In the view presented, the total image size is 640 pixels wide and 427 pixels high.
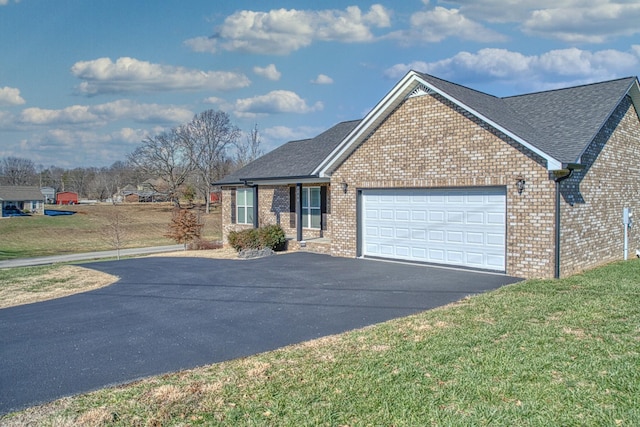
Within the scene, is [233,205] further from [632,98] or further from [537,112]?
[632,98]

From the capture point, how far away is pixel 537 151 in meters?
11.2

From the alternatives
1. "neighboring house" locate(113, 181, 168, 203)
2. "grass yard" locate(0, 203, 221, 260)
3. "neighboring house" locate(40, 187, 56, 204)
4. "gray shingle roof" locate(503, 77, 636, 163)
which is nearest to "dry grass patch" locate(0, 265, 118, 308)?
"gray shingle roof" locate(503, 77, 636, 163)

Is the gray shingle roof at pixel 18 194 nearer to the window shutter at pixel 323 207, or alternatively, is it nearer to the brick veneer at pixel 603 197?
the window shutter at pixel 323 207

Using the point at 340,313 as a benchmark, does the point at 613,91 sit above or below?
above

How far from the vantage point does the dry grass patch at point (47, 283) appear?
11.4 m

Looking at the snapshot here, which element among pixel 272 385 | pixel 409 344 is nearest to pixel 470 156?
pixel 409 344

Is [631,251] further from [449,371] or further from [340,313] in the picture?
[449,371]

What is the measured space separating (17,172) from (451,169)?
374 ft

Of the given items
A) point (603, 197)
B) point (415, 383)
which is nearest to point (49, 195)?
point (603, 197)

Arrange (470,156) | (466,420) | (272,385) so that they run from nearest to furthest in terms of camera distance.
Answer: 1. (466,420)
2. (272,385)
3. (470,156)

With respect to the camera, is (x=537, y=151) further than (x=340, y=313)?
Yes

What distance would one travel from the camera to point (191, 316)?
8922mm

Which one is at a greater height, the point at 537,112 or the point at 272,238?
the point at 537,112

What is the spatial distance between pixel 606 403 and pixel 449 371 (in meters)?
1.57
